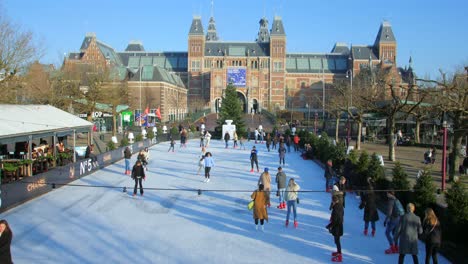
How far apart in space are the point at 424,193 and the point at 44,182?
1147 cm

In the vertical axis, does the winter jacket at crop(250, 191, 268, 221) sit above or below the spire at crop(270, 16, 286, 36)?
below

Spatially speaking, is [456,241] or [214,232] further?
[214,232]

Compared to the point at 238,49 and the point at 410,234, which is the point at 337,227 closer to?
the point at 410,234

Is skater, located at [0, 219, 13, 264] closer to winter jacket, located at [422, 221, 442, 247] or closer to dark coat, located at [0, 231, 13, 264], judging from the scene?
dark coat, located at [0, 231, 13, 264]

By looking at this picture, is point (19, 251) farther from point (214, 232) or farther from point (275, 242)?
point (275, 242)

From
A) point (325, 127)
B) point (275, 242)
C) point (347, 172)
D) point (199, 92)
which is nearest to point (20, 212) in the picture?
point (275, 242)

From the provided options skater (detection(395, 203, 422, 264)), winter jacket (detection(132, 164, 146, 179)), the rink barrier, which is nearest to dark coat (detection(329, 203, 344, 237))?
skater (detection(395, 203, 422, 264))

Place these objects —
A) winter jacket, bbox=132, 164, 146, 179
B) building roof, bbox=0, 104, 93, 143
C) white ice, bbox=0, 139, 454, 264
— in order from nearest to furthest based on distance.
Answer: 1. white ice, bbox=0, 139, 454, 264
2. winter jacket, bbox=132, 164, 146, 179
3. building roof, bbox=0, 104, 93, 143

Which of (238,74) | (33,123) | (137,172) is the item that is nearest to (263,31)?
(238,74)

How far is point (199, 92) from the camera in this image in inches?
3526

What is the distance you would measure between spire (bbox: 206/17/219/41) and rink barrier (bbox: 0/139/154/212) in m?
96.1

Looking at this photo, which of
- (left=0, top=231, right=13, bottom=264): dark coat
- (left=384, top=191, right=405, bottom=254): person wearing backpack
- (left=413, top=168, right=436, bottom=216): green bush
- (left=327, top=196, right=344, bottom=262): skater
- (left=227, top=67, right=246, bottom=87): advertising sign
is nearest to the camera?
(left=0, top=231, right=13, bottom=264): dark coat

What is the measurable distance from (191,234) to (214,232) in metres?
0.56

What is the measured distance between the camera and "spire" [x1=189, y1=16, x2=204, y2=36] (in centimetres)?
8725
